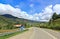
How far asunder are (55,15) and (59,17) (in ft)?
24.1

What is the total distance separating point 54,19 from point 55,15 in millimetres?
4733

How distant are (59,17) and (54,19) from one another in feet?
22.2

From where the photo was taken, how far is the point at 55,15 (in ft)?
609

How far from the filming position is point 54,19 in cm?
18762

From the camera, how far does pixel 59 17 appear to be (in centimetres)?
19050
